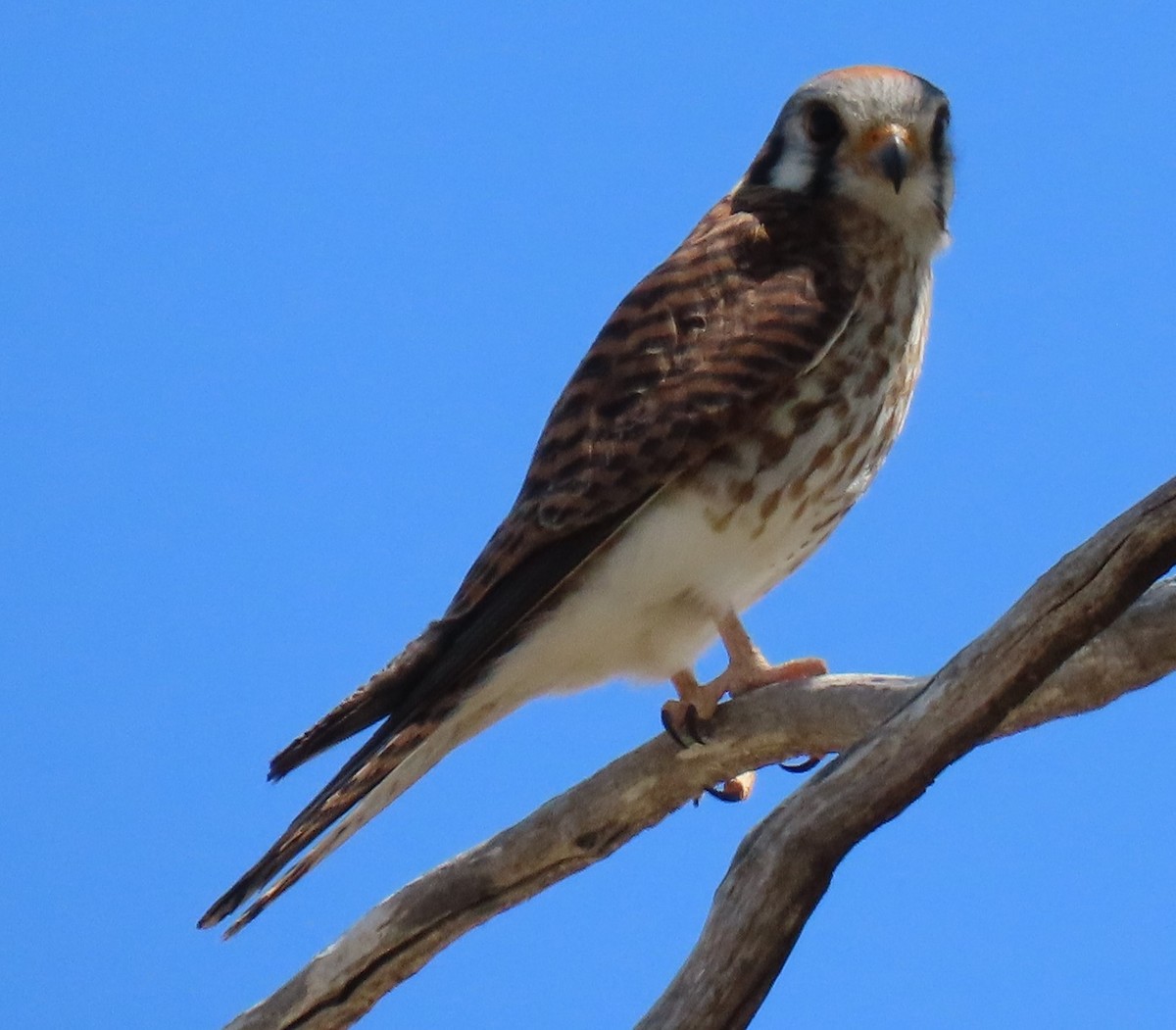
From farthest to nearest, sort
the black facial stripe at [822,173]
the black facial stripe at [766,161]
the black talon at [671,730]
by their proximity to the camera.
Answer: the black facial stripe at [766,161] → the black facial stripe at [822,173] → the black talon at [671,730]

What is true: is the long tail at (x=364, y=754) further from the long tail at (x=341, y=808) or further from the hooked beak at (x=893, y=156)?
the hooked beak at (x=893, y=156)

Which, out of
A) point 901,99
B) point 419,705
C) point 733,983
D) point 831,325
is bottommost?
point 733,983

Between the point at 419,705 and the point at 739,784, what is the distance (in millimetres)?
631

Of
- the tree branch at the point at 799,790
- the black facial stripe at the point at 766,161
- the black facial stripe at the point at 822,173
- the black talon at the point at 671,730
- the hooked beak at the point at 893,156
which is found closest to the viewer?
the tree branch at the point at 799,790

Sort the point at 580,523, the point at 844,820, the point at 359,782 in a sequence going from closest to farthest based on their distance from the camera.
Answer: the point at 844,820 → the point at 359,782 → the point at 580,523

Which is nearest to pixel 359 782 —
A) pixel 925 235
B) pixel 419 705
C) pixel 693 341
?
pixel 419 705

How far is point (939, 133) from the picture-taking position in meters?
3.80

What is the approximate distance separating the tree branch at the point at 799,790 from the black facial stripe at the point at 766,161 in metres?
1.18

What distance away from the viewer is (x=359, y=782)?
3.09 metres

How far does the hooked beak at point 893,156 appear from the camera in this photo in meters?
3.60

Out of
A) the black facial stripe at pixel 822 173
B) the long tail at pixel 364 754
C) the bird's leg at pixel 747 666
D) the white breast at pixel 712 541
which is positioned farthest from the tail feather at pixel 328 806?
the black facial stripe at pixel 822 173

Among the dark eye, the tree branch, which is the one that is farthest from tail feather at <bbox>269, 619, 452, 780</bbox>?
the dark eye

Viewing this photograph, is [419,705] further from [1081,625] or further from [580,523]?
[1081,625]

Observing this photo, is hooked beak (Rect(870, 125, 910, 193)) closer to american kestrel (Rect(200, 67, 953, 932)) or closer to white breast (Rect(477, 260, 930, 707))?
american kestrel (Rect(200, 67, 953, 932))
